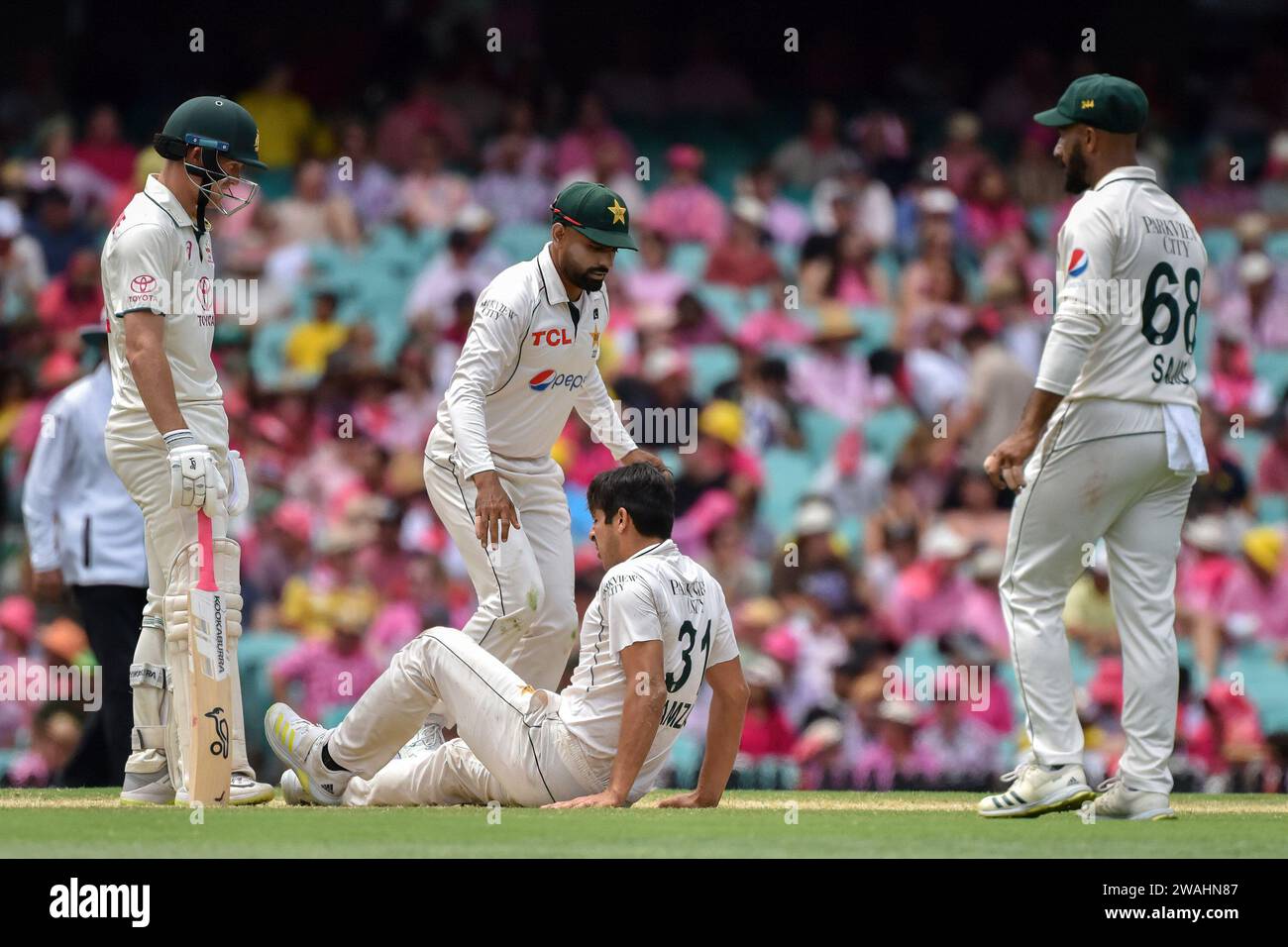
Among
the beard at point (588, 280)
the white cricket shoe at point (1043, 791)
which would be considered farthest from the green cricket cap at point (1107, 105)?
the white cricket shoe at point (1043, 791)

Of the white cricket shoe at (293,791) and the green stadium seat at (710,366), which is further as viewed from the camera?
the green stadium seat at (710,366)

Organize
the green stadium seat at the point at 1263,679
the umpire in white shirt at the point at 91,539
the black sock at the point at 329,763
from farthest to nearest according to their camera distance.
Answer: the green stadium seat at the point at 1263,679, the umpire in white shirt at the point at 91,539, the black sock at the point at 329,763

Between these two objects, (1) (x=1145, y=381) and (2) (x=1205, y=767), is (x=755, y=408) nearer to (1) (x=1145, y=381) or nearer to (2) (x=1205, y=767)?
(2) (x=1205, y=767)

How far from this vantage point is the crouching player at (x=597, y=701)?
6652 mm

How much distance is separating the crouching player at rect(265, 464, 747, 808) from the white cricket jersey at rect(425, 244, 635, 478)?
0.61 metres

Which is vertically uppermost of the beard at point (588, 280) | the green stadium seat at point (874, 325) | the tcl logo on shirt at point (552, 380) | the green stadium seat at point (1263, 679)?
the green stadium seat at point (874, 325)

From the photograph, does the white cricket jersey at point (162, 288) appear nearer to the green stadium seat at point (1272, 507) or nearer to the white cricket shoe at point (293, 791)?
the white cricket shoe at point (293, 791)

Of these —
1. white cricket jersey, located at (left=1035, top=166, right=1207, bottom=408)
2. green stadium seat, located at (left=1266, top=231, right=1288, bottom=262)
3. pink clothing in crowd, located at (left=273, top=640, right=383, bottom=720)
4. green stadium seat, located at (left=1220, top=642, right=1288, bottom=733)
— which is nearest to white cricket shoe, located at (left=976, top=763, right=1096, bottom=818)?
white cricket jersey, located at (left=1035, top=166, right=1207, bottom=408)

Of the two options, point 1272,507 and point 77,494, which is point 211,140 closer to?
point 77,494

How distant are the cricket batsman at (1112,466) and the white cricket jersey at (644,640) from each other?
1.00 m

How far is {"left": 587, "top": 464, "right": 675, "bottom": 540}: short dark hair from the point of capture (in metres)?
6.88

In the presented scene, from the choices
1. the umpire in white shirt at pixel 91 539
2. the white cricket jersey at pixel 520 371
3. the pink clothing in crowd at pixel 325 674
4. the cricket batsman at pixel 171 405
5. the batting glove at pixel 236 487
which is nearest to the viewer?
the cricket batsman at pixel 171 405

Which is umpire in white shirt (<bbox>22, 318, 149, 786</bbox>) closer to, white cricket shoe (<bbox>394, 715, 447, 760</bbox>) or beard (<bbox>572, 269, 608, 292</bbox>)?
white cricket shoe (<bbox>394, 715, 447, 760</bbox>)
